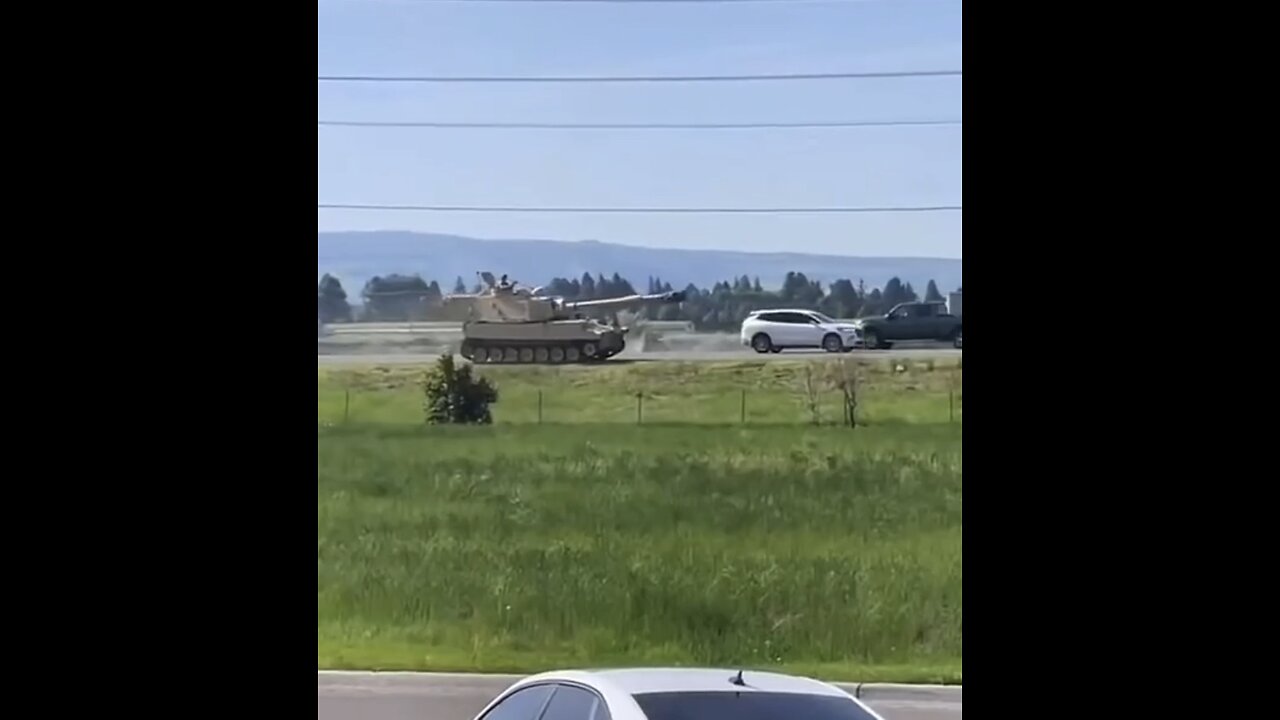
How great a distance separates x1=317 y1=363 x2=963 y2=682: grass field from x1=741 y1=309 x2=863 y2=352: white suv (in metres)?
0.14

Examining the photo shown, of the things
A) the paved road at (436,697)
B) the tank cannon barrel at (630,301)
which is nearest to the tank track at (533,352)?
the tank cannon barrel at (630,301)

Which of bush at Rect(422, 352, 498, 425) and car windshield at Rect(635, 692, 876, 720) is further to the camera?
bush at Rect(422, 352, 498, 425)

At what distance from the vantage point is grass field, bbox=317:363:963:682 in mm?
4969

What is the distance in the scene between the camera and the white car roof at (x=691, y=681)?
7.20 ft

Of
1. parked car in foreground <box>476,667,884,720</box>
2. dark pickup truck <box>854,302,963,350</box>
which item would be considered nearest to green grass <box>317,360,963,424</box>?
dark pickup truck <box>854,302,963,350</box>

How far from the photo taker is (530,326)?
5777 mm

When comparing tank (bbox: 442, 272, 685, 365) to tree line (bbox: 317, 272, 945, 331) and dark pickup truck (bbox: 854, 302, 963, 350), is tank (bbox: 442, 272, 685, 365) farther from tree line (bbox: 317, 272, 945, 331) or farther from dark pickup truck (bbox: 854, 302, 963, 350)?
dark pickup truck (bbox: 854, 302, 963, 350)

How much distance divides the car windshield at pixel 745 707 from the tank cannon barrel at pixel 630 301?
11.1 ft

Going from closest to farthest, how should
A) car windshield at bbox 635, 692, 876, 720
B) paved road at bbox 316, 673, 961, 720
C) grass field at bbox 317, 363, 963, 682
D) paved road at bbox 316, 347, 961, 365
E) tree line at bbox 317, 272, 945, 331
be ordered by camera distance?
car windshield at bbox 635, 692, 876, 720 < paved road at bbox 316, 673, 961, 720 < grass field at bbox 317, 363, 963, 682 < tree line at bbox 317, 272, 945, 331 < paved road at bbox 316, 347, 961, 365

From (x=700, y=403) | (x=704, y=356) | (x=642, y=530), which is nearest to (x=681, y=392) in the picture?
(x=700, y=403)

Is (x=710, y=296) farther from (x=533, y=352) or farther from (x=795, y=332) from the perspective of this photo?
(x=533, y=352)
